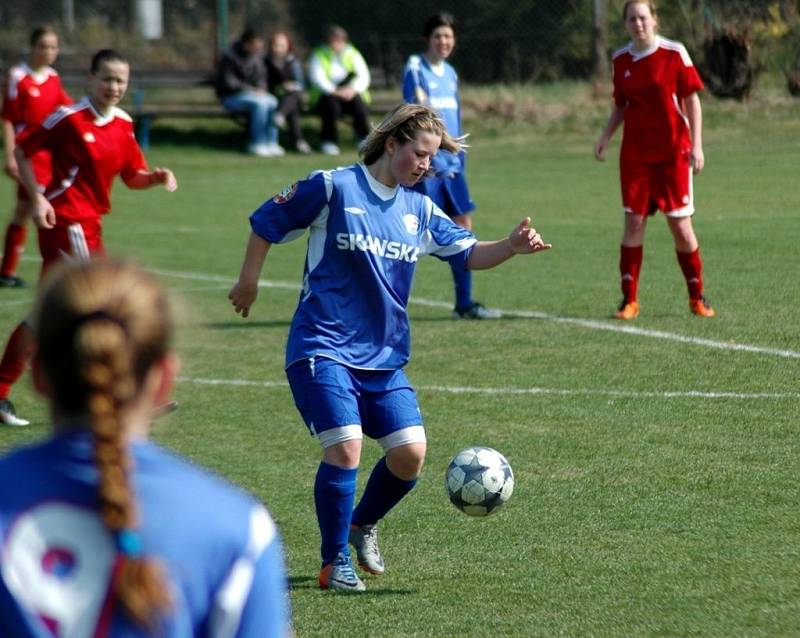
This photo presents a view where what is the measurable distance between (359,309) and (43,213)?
3.05m

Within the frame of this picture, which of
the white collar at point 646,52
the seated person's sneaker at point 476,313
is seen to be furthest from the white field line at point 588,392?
the white collar at point 646,52

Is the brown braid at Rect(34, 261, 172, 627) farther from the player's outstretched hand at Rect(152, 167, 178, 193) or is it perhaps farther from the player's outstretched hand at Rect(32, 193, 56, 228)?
the player's outstretched hand at Rect(32, 193, 56, 228)

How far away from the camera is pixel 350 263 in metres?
4.98

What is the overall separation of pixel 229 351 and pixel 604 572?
487 cm

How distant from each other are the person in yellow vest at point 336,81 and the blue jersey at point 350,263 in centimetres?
1683

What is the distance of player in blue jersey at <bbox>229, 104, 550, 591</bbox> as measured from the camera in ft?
15.9

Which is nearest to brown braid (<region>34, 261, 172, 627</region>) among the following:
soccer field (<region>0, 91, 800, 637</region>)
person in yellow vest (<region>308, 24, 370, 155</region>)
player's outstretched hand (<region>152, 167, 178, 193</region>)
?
soccer field (<region>0, 91, 800, 637</region>)

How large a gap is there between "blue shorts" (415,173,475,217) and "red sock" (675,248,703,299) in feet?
5.05

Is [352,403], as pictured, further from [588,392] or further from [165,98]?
[165,98]

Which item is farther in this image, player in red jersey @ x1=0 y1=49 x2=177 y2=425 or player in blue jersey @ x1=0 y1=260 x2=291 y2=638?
player in red jersey @ x1=0 y1=49 x2=177 y2=425

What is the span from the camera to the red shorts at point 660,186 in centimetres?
975

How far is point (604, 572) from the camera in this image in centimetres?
484

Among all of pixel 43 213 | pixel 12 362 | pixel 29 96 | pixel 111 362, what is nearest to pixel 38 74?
pixel 29 96

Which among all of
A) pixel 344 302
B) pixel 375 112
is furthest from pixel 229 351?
pixel 375 112
